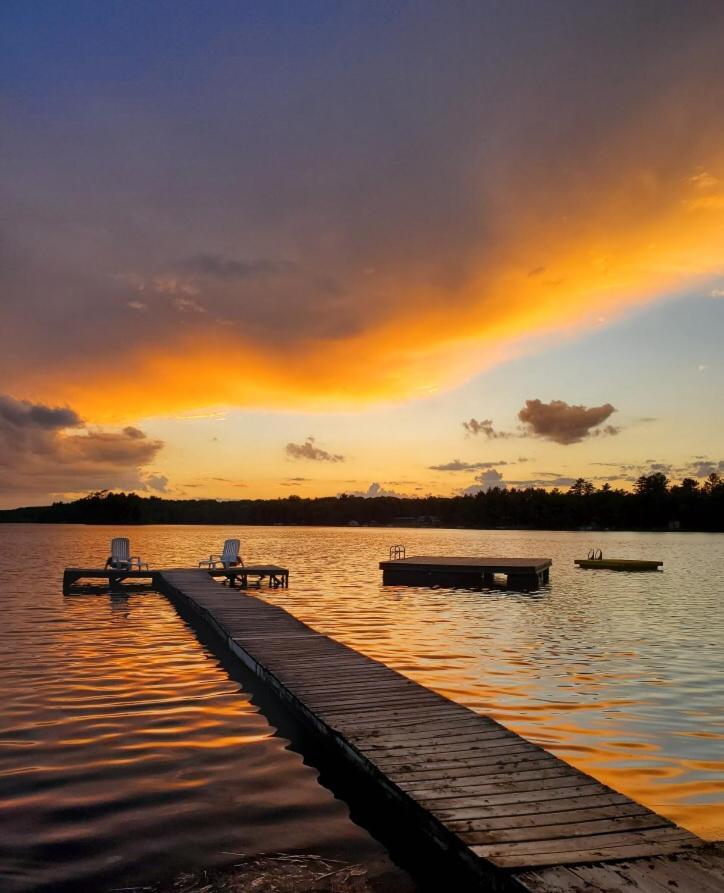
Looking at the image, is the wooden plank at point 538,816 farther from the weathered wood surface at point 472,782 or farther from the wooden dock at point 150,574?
the wooden dock at point 150,574

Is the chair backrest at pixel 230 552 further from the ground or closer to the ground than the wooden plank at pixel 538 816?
further from the ground

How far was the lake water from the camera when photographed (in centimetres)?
581

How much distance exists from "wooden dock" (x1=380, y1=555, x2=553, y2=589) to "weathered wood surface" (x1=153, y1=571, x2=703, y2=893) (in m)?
20.4

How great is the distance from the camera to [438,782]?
5.73 m

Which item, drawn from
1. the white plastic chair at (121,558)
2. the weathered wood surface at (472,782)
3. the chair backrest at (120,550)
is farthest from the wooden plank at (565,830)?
the chair backrest at (120,550)

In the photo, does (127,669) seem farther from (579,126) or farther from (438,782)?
(579,126)

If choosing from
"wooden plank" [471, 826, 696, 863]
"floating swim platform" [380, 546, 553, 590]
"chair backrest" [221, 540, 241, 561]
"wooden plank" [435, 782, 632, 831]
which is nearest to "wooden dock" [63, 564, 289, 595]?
"chair backrest" [221, 540, 241, 561]

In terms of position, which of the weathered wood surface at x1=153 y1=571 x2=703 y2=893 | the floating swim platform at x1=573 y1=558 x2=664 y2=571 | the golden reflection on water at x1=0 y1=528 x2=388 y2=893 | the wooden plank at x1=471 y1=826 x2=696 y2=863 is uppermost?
the wooden plank at x1=471 y1=826 x2=696 y2=863

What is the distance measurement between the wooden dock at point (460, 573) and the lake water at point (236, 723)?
27.6ft

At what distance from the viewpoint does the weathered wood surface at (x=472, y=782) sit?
14.8 ft

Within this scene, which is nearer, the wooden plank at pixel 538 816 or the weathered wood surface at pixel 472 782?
the weathered wood surface at pixel 472 782

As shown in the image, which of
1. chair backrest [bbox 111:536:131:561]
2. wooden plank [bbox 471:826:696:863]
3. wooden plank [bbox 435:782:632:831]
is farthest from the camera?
chair backrest [bbox 111:536:131:561]

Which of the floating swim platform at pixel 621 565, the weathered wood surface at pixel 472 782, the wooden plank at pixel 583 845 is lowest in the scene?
the floating swim platform at pixel 621 565

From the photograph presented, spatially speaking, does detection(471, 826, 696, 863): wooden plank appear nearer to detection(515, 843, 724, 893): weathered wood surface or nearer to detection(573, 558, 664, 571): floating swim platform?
detection(515, 843, 724, 893): weathered wood surface
